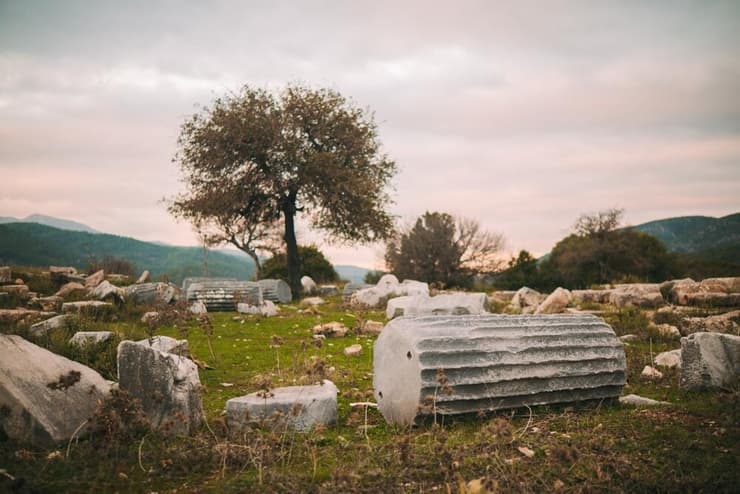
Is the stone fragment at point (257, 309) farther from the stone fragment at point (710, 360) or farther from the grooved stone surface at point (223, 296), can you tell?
the stone fragment at point (710, 360)

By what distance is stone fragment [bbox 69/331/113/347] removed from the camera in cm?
678

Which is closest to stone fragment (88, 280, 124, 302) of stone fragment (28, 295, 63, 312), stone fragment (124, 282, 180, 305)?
stone fragment (124, 282, 180, 305)

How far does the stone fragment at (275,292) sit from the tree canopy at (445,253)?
14.0 m

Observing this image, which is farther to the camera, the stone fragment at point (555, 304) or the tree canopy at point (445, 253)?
the tree canopy at point (445, 253)

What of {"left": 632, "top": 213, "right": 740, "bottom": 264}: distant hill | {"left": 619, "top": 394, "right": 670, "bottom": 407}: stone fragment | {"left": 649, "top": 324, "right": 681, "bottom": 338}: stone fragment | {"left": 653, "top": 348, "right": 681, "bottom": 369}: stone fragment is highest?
{"left": 632, "top": 213, "right": 740, "bottom": 264}: distant hill

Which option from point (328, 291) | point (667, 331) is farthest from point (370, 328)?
point (328, 291)

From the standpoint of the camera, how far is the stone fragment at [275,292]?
20.7 m

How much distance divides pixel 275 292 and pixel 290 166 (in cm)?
590

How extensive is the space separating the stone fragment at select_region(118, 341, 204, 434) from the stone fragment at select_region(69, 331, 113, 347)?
2.38 meters

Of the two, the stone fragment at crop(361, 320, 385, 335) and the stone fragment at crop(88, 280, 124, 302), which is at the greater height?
the stone fragment at crop(88, 280, 124, 302)

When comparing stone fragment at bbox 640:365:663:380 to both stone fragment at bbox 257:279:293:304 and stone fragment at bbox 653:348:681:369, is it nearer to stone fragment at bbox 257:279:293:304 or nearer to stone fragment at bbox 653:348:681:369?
stone fragment at bbox 653:348:681:369

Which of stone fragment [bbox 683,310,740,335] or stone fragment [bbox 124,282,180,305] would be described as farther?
stone fragment [bbox 124,282,180,305]

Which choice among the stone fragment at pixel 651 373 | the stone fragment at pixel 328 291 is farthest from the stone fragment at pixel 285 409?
the stone fragment at pixel 328 291

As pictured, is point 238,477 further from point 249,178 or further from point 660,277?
point 660,277
